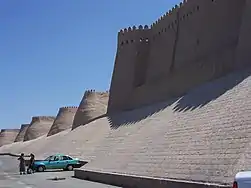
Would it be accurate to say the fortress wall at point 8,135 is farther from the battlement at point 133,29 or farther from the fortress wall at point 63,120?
the battlement at point 133,29

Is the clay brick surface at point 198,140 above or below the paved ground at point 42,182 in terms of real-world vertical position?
above

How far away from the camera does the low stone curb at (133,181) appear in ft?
45.3

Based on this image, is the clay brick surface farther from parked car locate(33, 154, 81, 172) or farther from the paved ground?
parked car locate(33, 154, 81, 172)

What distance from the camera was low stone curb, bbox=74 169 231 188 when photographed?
13794 mm

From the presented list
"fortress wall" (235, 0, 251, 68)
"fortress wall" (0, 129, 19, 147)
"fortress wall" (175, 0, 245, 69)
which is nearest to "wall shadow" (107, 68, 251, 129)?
"fortress wall" (235, 0, 251, 68)

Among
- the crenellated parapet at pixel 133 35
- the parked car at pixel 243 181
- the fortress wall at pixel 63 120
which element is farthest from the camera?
the fortress wall at pixel 63 120

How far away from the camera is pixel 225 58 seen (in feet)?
87.1

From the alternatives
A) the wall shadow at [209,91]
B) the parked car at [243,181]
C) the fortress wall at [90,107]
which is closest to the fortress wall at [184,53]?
the wall shadow at [209,91]

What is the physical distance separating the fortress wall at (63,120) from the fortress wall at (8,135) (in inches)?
2336

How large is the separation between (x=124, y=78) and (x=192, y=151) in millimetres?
29599

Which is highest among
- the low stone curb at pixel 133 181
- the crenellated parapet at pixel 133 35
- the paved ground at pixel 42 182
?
the crenellated parapet at pixel 133 35

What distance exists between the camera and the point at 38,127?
102875 mm

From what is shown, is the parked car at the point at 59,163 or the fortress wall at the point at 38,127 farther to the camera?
the fortress wall at the point at 38,127

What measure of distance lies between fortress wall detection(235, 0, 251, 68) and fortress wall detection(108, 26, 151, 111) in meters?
19.4
